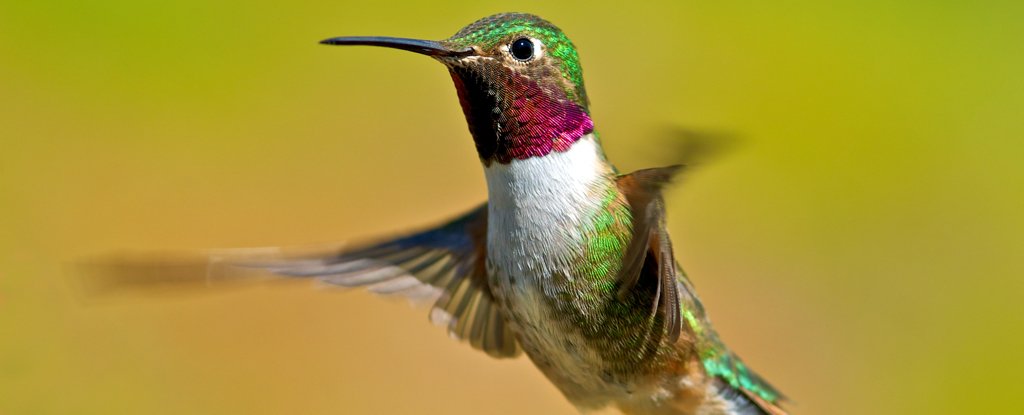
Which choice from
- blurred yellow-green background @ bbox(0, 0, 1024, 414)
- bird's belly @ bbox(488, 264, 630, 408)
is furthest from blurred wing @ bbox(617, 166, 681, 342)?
blurred yellow-green background @ bbox(0, 0, 1024, 414)

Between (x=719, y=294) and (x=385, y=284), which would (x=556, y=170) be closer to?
(x=385, y=284)

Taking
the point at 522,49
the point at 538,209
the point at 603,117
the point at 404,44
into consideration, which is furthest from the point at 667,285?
the point at 603,117

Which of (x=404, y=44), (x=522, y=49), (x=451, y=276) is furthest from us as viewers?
(x=451, y=276)

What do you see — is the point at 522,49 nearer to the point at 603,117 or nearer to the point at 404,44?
the point at 404,44

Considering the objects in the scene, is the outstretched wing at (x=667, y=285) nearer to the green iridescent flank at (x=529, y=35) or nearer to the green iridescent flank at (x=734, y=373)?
the green iridescent flank at (x=734, y=373)

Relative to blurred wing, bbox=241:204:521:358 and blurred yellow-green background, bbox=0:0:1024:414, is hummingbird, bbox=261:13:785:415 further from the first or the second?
blurred yellow-green background, bbox=0:0:1024:414

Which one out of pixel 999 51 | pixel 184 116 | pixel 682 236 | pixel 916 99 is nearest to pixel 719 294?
pixel 682 236

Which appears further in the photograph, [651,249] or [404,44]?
[651,249]

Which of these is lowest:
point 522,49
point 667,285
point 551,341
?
point 551,341

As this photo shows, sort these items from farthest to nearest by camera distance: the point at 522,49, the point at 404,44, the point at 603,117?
the point at 603,117 → the point at 522,49 → the point at 404,44
